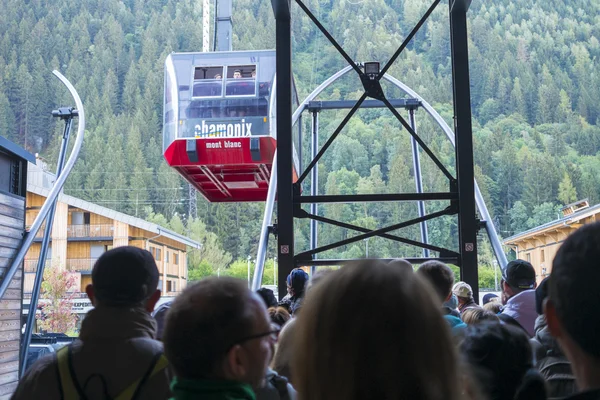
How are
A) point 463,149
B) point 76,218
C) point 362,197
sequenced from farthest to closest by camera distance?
point 76,218, point 362,197, point 463,149

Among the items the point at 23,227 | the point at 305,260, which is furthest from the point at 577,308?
the point at 23,227

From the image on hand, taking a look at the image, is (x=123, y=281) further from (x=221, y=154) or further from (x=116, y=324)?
(x=221, y=154)

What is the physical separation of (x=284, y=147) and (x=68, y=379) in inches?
196

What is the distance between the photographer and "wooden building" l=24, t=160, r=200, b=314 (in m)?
41.3

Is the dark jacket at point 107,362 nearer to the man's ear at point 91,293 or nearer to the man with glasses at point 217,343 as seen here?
the man's ear at point 91,293

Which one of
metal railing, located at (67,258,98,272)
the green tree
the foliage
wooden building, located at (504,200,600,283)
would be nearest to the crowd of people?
wooden building, located at (504,200,600,283)

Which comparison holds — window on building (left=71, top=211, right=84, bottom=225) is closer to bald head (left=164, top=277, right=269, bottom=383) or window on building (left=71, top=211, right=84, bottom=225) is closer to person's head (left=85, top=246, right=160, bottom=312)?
person's head (left=85, top=246, right=160, bottom=312)

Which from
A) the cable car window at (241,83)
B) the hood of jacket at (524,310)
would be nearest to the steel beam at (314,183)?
the cable car window at (241,83)

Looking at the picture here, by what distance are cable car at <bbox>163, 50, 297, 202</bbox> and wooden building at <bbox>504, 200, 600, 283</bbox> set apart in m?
11.5

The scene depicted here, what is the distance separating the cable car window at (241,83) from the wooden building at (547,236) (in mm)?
11634

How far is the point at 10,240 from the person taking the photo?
24.7 ft

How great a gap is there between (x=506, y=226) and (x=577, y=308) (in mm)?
88181

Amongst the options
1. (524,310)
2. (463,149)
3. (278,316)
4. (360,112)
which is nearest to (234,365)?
(278,316)

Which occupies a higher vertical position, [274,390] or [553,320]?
[553,320]
